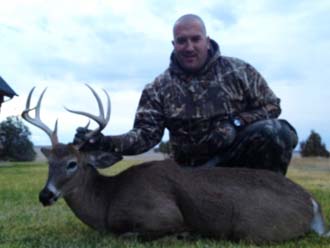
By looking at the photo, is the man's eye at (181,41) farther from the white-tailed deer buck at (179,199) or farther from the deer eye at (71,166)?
the deer eye at (71,166)

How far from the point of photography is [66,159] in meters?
6.41

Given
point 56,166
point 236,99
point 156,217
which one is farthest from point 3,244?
point 236,99

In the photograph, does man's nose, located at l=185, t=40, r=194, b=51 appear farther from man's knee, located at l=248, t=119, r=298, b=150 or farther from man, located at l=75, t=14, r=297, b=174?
man's knee, located at l=248, t=119, r=298, b=150

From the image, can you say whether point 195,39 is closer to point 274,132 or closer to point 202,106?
point 202,106

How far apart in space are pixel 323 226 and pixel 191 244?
4.55 feet

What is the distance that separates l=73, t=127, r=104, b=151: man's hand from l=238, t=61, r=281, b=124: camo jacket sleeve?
1.69m

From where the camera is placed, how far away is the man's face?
744cm

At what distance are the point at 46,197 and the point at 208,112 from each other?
6.80 ft

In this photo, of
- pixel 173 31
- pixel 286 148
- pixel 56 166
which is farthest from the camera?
pixel 173 31

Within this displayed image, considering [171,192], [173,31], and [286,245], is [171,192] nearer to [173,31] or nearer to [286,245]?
[286,245]

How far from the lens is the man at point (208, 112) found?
7121 mm

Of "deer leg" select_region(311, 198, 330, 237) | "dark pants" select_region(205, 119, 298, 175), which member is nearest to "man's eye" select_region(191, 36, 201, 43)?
"dark pants" select_region(205, 119, 298, 175)

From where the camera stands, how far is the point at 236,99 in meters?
7.37

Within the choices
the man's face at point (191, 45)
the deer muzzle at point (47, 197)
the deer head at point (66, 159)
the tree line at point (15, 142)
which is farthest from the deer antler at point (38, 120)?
the tree line at point (15, 142)
